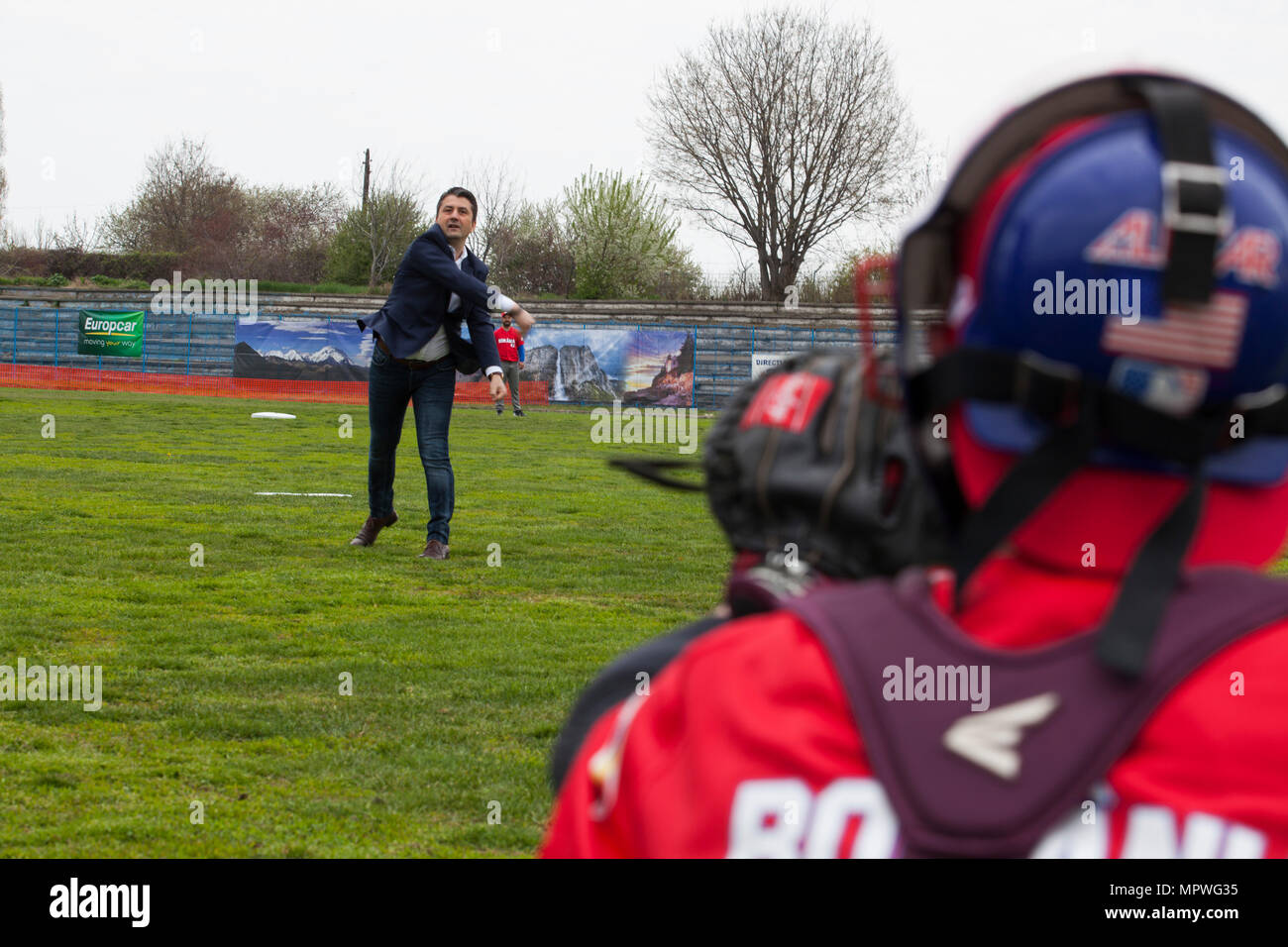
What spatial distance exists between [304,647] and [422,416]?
2.78 m

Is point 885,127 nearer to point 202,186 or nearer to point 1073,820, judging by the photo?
point 202,186

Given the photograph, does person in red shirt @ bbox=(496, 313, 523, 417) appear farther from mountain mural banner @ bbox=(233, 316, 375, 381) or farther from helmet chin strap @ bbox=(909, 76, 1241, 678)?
helmet chin strap @ bbox=(909, 76, 1241, 678)

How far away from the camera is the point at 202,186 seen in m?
61.7

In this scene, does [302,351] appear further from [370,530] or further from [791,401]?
[791,401]

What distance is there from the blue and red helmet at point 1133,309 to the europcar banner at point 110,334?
40.3 meters

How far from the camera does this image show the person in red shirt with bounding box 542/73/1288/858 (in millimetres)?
1076

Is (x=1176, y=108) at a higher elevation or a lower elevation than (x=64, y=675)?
higher

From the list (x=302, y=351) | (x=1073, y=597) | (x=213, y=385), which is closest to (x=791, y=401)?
(x=1073, y=597)

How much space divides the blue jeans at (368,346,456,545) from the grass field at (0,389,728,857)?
42cm

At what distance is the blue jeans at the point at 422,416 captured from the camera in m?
8.23
